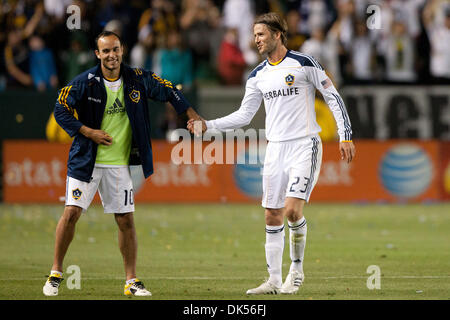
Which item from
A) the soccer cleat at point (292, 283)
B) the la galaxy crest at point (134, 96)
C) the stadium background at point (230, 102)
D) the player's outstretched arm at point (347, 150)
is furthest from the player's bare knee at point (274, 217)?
the stadium background at point (230, 102)

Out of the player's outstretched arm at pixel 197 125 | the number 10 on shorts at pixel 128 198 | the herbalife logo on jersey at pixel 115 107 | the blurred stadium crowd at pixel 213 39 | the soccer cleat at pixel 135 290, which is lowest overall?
the soccer cleat at pixel 135 290

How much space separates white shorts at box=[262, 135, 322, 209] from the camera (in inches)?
359

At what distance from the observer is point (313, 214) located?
710 inches

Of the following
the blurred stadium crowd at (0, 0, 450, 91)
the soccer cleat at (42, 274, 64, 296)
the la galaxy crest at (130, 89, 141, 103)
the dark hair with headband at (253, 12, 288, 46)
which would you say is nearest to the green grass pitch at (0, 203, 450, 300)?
the soccer cleat at (42, 274, 64, 296)

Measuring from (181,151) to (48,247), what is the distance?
22.5 feet

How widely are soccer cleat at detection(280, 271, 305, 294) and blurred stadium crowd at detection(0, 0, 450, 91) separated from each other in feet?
38.5

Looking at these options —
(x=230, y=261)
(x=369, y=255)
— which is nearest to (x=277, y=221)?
(x=230, y=261)

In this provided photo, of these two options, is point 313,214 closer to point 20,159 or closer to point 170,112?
point 170,112

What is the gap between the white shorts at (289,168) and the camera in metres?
9.11

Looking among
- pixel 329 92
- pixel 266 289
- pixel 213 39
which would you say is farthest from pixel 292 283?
pixel 213 39

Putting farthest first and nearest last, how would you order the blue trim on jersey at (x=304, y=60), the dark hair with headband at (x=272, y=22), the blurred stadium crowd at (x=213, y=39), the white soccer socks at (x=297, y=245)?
the blurred stadium crowd at (x=213, y=39), the white soccer socks at (x=297, y=245), the blue trim on jersey at (x=304, y=60), the dark hair with headband at (x=272, y=22)

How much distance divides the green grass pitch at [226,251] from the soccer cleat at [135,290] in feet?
0.36

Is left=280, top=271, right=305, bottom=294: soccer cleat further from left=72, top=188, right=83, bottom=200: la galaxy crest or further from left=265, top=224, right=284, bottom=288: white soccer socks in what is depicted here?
left=72, top=188, right=83, bottom=200: la galaxy crest

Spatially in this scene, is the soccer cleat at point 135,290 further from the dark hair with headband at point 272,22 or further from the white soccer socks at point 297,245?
the dark hair with headband at point 272,22
